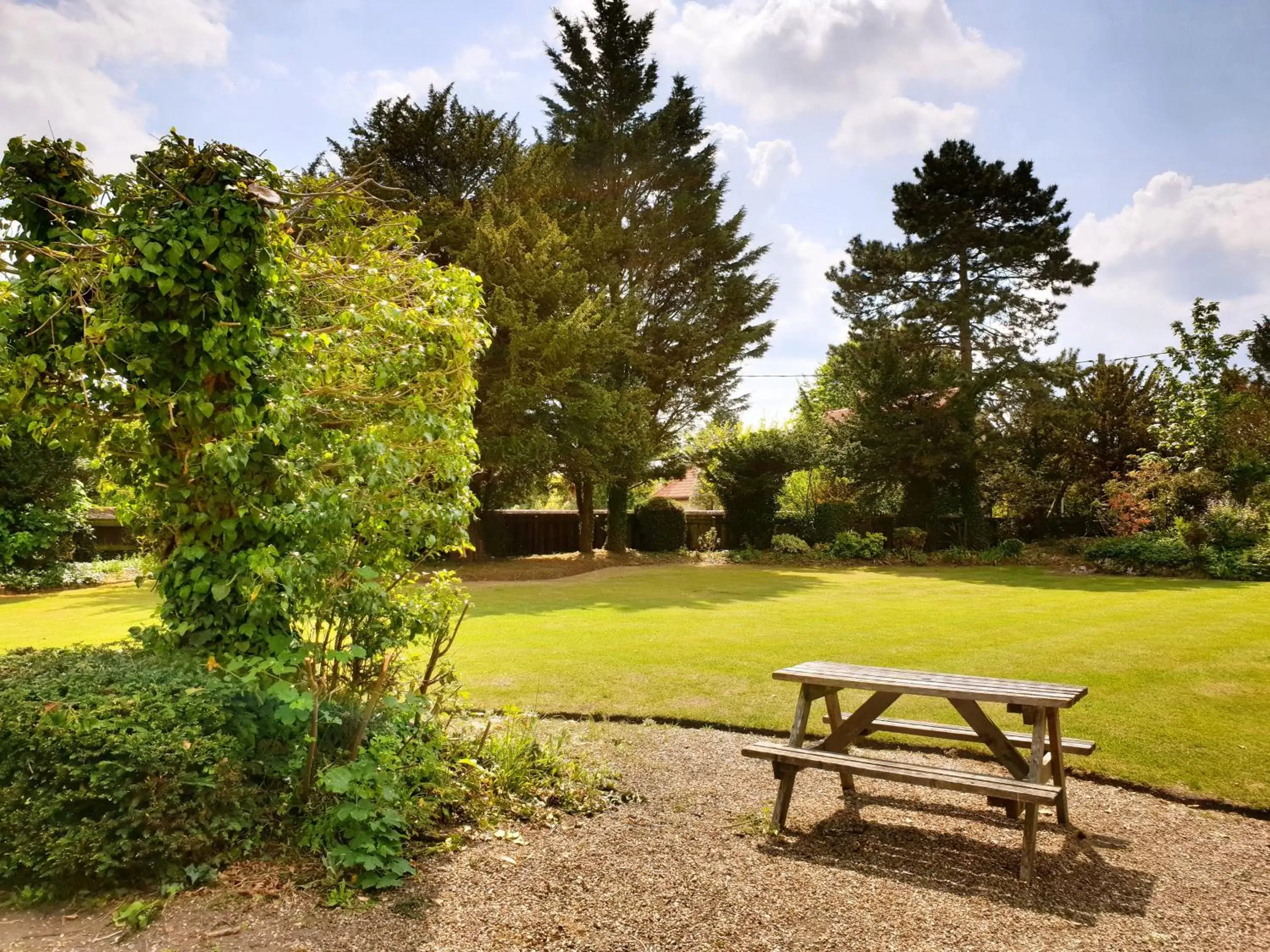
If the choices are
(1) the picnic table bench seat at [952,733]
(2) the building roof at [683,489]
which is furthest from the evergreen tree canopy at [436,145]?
(2) the building roof at [683,489]

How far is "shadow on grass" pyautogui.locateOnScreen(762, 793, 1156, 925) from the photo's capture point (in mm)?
3494

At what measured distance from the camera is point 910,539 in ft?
82.2

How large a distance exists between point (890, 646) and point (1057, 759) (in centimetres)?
538

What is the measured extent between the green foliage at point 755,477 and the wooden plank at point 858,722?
2108cm

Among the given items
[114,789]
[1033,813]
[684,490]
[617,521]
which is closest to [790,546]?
[617,521]

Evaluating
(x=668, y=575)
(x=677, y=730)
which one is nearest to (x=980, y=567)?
(x=668, y=575)

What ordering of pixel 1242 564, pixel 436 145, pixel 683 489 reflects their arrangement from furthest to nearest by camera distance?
1. pixel 683 489
2. pixel 436 145
3. pixel 1242 564

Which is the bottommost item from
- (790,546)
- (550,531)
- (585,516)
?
(790,546)

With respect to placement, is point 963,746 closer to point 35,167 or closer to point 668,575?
point 35,167

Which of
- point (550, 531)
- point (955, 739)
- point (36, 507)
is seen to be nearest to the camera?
point (955, 739)

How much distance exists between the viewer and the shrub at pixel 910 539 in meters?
25.0

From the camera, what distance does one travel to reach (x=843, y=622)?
11516 millimetres

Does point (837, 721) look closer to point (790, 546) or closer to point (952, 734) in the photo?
point (952, 734)

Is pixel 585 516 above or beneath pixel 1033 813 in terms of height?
above
